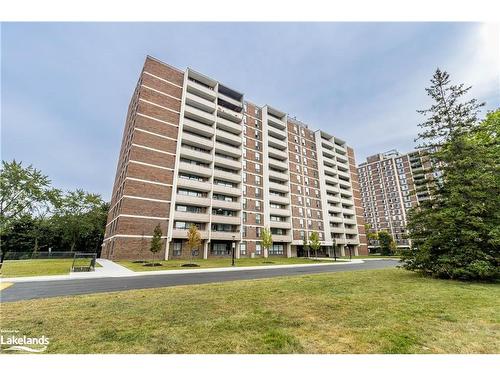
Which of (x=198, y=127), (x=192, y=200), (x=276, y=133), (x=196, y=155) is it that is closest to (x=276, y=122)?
(x=276, y=133)

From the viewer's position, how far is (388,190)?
326ft

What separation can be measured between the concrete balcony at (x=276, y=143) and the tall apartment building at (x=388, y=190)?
59.9 metres

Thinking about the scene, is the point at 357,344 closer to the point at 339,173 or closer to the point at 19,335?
the point at 19,335

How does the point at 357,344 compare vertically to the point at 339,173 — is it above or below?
below

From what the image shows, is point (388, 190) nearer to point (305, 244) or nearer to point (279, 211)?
point (305, 244)

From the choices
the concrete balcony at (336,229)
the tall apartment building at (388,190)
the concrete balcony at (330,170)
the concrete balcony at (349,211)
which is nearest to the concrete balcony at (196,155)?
the concrete balcony at (330,170)

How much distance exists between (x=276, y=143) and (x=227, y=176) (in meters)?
15.9

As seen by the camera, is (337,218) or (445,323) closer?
(445,323)

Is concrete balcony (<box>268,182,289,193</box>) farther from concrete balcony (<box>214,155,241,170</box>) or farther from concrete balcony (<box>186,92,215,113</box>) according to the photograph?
concrete balcony (<box>186,92,215,113</box>)

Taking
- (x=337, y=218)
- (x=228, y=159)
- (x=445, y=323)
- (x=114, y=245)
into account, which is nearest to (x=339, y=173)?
(x=337, y=218)

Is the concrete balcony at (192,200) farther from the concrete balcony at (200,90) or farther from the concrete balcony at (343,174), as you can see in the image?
the concrete balcony at (343,174)

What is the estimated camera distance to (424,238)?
45.2 ft

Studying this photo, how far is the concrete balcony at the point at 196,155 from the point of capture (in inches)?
1442
